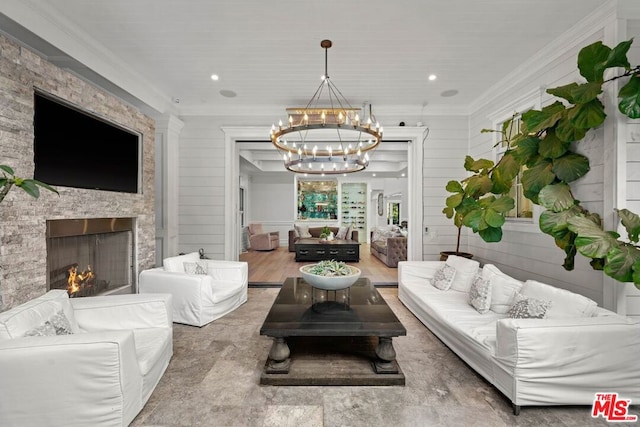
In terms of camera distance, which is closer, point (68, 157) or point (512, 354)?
point (512, 354)

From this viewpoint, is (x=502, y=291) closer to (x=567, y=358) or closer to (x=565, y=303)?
(x=565, y=303)

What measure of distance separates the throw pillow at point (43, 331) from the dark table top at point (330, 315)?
1.31m

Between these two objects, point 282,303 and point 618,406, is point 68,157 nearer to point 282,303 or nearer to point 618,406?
point 282,303

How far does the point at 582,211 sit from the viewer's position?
2414 millimetres

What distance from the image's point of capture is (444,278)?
3541 millimetres

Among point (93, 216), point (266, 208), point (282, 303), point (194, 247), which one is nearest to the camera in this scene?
point (282, 303)

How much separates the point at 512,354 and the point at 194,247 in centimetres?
459

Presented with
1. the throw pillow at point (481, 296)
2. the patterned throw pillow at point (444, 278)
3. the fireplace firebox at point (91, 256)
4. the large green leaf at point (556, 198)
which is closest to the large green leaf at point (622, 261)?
the large green leaf at point (556, 198)

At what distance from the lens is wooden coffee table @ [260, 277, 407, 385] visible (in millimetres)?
2160

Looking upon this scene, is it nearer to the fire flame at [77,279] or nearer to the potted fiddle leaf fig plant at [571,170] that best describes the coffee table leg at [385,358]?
the potted fiddle leaf fig plant at [571,170]

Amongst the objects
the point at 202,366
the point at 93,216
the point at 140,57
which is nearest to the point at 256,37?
the point at 140,57

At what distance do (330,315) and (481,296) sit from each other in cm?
156

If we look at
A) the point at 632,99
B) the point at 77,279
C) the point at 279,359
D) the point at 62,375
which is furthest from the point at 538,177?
the point at 77,279

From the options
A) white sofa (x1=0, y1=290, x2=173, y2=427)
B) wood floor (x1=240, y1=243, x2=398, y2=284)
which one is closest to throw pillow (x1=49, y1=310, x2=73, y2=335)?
white sofa (x1=0, y1=290, x2=173, y2=427)
